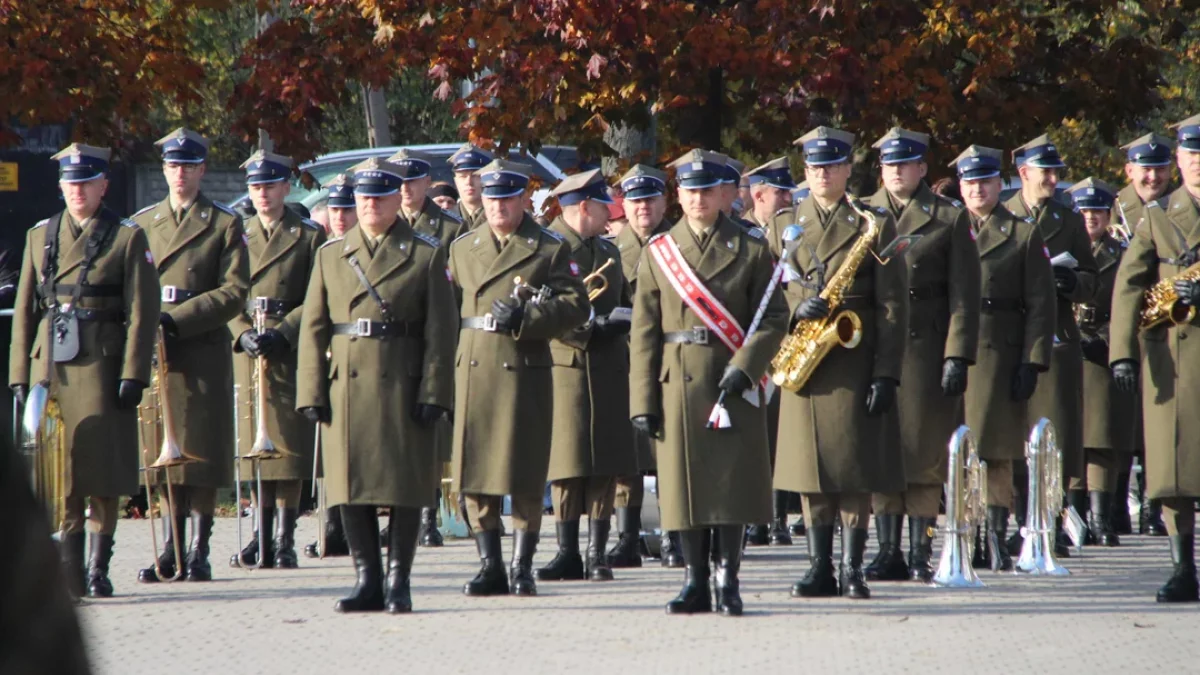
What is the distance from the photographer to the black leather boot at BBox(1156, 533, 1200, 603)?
8.92 m

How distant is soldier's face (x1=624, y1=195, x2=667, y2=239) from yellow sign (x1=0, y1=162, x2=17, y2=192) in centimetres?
912

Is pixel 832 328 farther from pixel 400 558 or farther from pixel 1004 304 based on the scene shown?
pixel 400 558

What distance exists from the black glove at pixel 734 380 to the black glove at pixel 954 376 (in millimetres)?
1835

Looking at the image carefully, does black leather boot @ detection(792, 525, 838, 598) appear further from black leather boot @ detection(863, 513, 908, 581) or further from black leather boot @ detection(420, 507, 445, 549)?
black leather boot @ detection(420, 507, 445, 549)

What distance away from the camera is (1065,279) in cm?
1127

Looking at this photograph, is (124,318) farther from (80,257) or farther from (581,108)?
(581,108)

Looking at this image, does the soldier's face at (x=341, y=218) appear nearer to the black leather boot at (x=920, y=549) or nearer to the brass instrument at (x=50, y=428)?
the brass instrument at (x=50, y=428)

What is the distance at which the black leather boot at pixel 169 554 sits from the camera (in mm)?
10031

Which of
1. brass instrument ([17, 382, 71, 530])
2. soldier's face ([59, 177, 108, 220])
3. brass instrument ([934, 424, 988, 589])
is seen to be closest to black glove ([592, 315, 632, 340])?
brass instrument ([934, 424, 988, 589])

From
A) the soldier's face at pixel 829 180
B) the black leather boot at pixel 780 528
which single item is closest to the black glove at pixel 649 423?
the soldier's face at pixel 829 180

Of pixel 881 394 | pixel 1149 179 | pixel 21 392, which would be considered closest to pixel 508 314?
pixel 881 394

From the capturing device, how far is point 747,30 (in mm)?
13180

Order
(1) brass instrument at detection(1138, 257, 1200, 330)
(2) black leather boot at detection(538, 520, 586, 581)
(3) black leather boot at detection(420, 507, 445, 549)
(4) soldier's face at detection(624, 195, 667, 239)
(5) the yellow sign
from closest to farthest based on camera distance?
1. (1) brass instrument at detection(1138, 257, 1200, 330)
2. (2) black leather boot at detection(538, 520, 586, 581)
3. (4) soldier's face at detection(624, 195, 667, 239)
4. (3) black leather boot at detection(420, 507, 445, 549)
5. (5) the yellow sign

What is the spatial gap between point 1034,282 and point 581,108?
4.06 m
